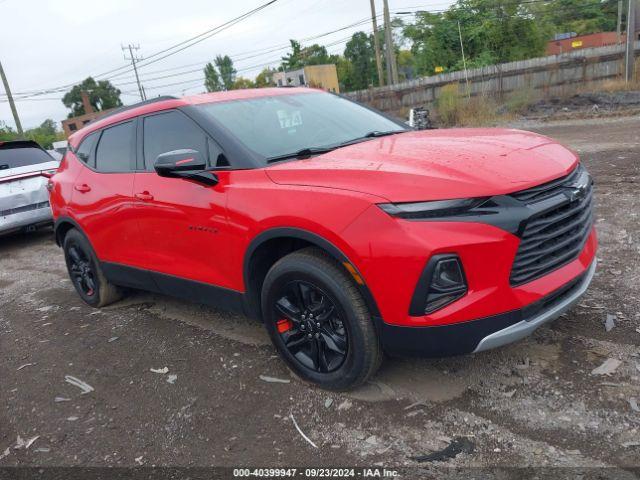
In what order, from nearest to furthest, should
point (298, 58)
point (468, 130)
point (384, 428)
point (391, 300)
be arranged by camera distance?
1. point (391, 300)
2. point (384, 428)
3. point (468, 130)
4. point (298, 58)

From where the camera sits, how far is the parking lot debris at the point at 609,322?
3.38 metres

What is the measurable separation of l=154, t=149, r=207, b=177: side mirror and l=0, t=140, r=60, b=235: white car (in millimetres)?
6026

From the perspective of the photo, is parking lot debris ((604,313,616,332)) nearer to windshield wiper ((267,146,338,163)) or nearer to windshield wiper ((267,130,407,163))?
windshield wiper ((267,130,407,163))

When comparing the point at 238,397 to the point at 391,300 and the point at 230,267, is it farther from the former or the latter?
the point at 391,300

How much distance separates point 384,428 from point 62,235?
4199 mm

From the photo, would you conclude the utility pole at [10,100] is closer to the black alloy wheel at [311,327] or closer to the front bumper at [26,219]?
the front bumper at [26,219]

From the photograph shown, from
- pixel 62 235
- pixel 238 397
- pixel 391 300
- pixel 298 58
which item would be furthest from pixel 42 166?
pixel 298 58

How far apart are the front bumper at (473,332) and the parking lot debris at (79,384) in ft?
7.12

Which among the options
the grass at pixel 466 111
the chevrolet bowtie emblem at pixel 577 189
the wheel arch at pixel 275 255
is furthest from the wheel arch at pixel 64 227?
the grass at pixel 466 111

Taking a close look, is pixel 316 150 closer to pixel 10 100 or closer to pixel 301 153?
pixel 301 153

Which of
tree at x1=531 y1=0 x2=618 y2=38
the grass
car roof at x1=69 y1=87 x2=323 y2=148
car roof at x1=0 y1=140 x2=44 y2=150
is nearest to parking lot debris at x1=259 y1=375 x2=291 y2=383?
car roof at x1=69 y1=87 x2=323 y2=148

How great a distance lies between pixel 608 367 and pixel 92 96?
102298 millimetres

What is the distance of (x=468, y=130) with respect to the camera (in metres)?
3.63

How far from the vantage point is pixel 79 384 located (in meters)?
3.65
